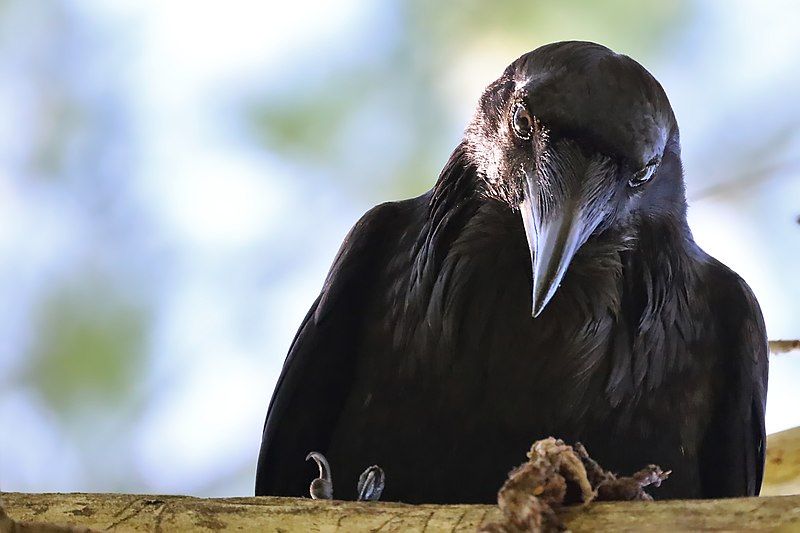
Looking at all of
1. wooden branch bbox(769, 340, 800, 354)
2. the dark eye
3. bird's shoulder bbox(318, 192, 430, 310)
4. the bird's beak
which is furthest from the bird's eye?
wooden branch bbox(769, 340, 800, 354)

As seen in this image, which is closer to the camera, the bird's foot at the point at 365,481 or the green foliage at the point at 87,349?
the bird's foot at the point at 365,481

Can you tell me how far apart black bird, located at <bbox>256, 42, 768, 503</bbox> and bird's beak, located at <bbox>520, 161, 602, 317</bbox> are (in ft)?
0.05

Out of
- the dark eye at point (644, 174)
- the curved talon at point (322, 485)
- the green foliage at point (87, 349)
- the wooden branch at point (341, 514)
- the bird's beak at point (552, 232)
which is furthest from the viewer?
the green foliage at point (87, 349)

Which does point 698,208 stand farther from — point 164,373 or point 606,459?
point 164,373

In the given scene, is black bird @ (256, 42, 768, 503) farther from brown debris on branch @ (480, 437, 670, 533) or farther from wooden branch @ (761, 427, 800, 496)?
brown debris on branch @ (480, 437, 670, 533)

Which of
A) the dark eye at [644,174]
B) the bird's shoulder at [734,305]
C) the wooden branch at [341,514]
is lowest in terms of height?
the wooden branch at [341,514]

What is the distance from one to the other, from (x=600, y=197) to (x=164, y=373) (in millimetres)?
1962

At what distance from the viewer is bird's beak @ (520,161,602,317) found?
2.18 m

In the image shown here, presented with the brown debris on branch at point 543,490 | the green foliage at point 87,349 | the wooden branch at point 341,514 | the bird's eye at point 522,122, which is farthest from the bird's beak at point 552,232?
the green foliage at point 87,349

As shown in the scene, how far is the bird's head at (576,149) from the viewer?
2271 mm

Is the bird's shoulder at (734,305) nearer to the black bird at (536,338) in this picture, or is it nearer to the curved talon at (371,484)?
the black bird at (536,338)

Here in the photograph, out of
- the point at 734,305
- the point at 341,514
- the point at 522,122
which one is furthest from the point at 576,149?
the point at 341,514

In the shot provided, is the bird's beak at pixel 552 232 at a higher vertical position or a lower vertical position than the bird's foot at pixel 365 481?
higher

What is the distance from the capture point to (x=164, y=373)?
371 cm
